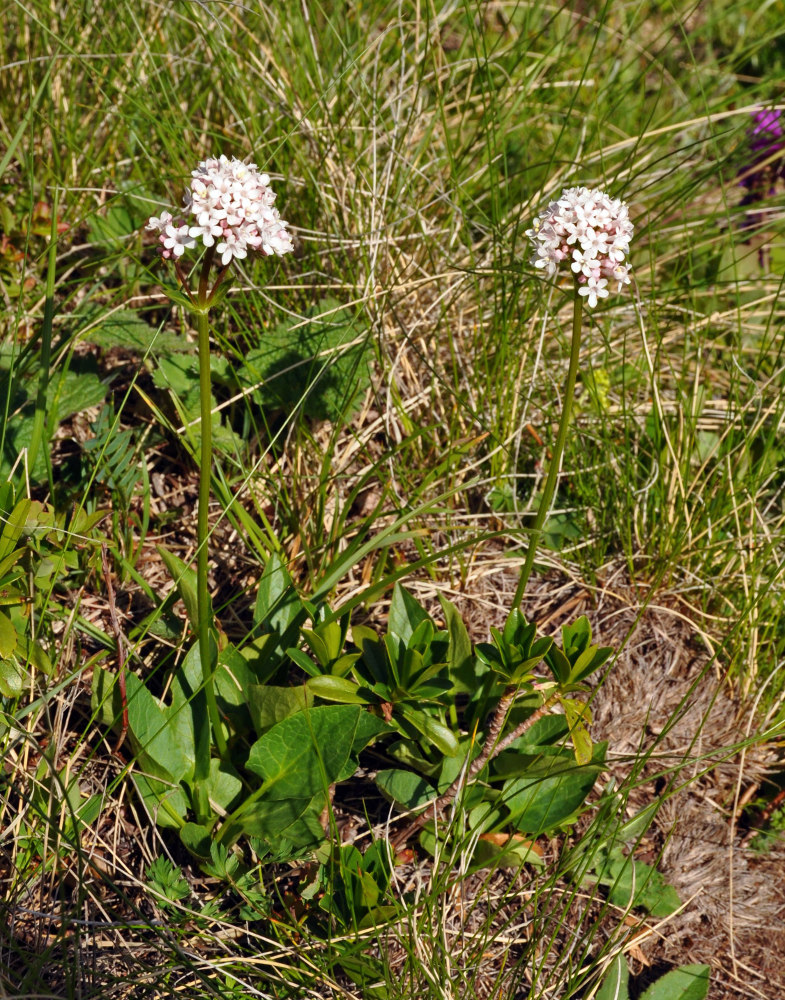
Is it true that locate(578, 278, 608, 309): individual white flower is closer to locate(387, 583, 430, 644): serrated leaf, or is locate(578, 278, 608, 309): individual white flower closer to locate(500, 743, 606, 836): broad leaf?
locate(387, 583, 430, 644): serrated leaf

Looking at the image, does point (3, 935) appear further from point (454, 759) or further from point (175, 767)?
point (454, 759)

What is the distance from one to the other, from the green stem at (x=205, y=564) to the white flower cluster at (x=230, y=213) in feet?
0.38

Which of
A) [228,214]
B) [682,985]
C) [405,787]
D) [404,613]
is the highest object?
[228,214]

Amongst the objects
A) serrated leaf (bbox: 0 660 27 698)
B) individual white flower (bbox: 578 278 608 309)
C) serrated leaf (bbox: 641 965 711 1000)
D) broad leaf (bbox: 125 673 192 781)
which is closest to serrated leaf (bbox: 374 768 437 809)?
broad leaf (bbox: 125 673 192 781)

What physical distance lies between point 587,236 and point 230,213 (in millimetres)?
543

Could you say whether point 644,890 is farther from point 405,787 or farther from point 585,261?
point 585,261

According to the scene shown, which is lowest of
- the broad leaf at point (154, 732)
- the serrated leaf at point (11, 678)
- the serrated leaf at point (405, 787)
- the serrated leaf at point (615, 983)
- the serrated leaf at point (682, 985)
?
the serrated leaf at point (682, 985)

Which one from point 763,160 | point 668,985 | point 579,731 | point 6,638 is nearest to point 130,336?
point 6,638

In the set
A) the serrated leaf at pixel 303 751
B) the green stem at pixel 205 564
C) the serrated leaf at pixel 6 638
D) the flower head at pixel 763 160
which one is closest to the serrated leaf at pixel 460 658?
the serrated leaf at pixel 303 751

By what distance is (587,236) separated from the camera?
136cm

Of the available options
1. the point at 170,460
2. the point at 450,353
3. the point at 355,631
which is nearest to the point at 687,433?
the point at 450,353

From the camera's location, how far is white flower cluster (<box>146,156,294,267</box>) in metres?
1.25

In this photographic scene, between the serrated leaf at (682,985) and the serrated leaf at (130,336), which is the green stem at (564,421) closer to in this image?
the serrated leaf at (682,985)

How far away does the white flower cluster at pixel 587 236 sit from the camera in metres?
1.36
